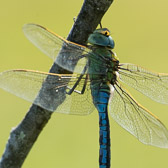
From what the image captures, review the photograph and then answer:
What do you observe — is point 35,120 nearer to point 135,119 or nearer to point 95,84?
point 95,84

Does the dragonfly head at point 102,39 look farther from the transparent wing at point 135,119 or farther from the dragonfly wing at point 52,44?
the transparent wing at point 135,119

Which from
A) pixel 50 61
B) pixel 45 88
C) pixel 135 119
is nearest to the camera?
pixel 45 88

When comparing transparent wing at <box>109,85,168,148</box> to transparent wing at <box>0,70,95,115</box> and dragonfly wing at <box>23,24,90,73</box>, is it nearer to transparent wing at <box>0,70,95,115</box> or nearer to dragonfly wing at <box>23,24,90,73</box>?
transparent wing at <box>0,70,95,115</box>

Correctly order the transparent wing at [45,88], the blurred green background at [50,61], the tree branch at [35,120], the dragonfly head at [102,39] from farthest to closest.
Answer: the blurred green background at [50,61] → the dragonfly head at [102,39] → the transparent wing at [45,88] → the tree branch at [35,120]

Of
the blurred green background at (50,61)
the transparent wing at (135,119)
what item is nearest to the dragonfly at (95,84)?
the transparent wing at (135,119)

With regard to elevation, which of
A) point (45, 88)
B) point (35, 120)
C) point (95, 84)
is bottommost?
point (35, 120)

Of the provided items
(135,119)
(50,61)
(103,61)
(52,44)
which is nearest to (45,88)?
(52,44)

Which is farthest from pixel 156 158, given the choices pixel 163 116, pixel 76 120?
pixel 76 120

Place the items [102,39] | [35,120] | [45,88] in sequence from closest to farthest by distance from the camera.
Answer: [35,120], [45,88], [102,39]
